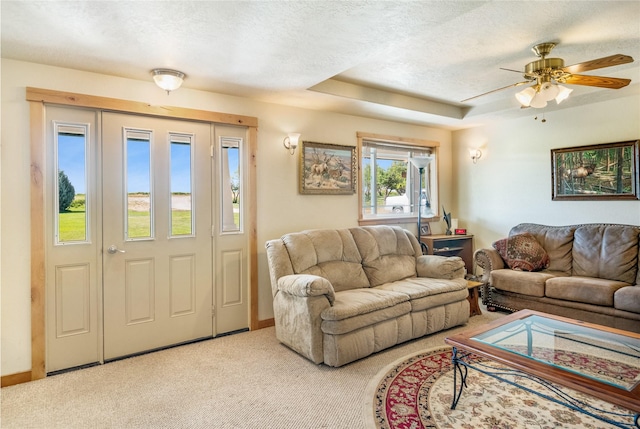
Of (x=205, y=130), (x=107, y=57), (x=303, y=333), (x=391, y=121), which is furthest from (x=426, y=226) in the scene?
(x=107, y=57)

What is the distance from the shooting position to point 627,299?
3.24 metres

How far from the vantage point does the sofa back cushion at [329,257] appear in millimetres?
3451

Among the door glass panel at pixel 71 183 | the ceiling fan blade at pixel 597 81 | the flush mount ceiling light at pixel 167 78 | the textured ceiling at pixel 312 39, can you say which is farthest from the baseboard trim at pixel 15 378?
the ceiling fan blade at pixel 597 81

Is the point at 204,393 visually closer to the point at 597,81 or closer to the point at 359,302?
the point at 359,302

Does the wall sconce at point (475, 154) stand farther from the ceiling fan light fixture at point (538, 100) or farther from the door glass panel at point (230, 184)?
the door glass panel at point (230, 184)

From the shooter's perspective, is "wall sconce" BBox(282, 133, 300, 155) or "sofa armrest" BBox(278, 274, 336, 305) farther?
"wall sconce" BBox(282, 133, 300, 155)

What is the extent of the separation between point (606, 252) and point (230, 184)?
3.92m

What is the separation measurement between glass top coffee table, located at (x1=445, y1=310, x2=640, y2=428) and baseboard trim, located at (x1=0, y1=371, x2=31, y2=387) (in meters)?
3.00

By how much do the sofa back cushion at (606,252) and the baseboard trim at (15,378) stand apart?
16.9ft

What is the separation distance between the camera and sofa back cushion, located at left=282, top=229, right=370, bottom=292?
345cm

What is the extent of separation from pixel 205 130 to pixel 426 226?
3.37 meters

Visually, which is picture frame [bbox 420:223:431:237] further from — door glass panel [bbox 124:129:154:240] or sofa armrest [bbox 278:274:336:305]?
door glass panel [bbox 124:129:154:240]

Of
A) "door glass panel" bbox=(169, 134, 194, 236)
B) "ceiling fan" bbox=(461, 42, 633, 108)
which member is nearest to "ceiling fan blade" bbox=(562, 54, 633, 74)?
"ceiling fan" bbox=(461, 42, 633, 108)

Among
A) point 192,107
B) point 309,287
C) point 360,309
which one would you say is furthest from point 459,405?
point 192,107
